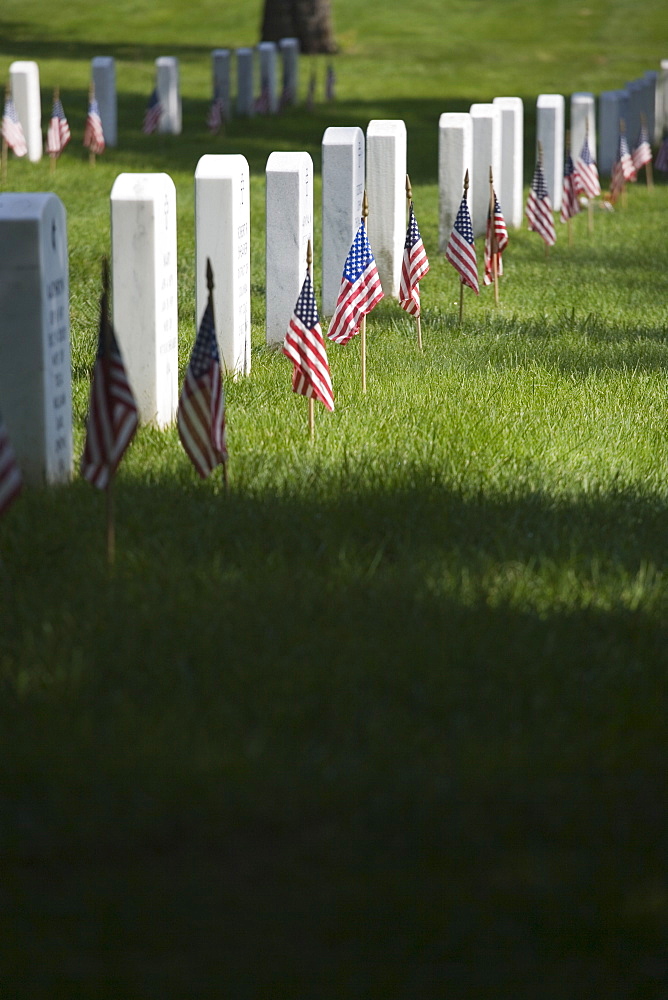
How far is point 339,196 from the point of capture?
31.8 ft

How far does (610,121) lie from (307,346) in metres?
16.0

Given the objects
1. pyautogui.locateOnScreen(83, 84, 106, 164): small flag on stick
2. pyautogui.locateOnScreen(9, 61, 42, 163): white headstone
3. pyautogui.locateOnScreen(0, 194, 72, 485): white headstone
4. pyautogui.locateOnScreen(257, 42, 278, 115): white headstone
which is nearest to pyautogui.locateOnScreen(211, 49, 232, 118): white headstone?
pyautogui.locateOnScreen(257, 42, 278, 115): white headstone

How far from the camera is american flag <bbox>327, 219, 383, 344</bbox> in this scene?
7875 mm

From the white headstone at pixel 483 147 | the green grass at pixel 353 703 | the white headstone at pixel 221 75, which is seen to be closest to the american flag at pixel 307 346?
the green grass at pixel 353 703

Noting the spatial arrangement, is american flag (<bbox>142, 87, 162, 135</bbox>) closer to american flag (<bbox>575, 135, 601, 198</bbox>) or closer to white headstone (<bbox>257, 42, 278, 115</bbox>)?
white headstone (<bbox>257, 42, 278, 115</bbox>)

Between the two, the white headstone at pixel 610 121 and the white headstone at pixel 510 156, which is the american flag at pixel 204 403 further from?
the white headstone at pixel 610 121

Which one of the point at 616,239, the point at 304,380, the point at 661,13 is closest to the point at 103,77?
the point at 616,239

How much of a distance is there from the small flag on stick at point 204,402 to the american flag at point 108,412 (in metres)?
0.53

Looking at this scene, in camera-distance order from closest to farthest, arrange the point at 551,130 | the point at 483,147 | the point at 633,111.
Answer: the point at 483,147 < the point at 551,130 < the point at 633,111

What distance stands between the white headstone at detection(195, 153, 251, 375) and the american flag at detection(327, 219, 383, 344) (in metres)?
0.60

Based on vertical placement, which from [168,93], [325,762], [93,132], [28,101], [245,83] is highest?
[245,83]

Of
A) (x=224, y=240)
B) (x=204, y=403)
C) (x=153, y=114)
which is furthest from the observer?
(x=153, y=114)

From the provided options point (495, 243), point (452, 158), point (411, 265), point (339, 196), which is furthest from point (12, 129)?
point (411, 265)

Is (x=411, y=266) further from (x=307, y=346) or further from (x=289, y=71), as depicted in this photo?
(x=289, y=71)
